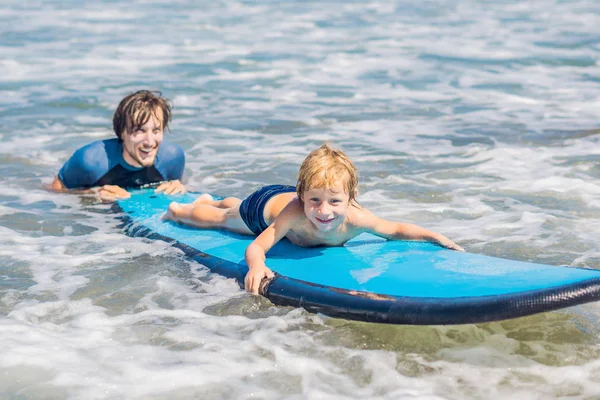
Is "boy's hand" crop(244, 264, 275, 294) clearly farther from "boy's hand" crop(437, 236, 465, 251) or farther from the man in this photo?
the man

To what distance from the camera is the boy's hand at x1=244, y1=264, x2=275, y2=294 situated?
4062mm

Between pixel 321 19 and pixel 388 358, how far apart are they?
45.2 feet

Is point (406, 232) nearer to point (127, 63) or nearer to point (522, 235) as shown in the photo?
point (522, 235)

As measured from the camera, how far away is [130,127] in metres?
5.87

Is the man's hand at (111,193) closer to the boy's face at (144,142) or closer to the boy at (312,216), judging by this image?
the boy's face at (144,142)

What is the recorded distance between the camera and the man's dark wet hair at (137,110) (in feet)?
19.0

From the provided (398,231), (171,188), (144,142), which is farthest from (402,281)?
(144,142)

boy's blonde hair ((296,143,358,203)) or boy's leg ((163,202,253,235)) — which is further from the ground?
boy's blonde hair ((296,143,358,203))

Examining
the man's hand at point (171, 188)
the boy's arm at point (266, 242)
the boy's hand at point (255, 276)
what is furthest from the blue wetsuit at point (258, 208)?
the man's hand at point (171, 188)

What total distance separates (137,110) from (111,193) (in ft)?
2.08

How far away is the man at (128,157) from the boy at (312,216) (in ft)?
3.80

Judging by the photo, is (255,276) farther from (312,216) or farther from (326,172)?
(326,172)

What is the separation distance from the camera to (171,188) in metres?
6.01

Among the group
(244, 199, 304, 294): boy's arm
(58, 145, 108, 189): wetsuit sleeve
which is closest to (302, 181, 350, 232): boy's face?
(244, 199, 304, 294): boy's arm
